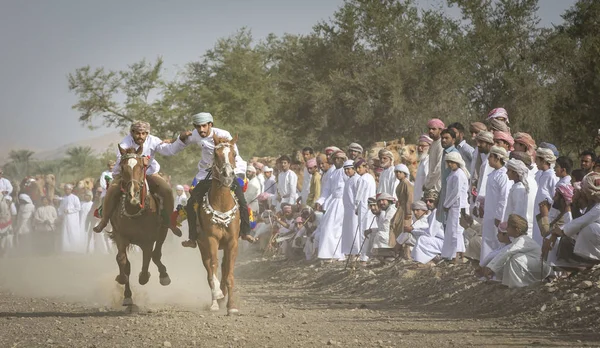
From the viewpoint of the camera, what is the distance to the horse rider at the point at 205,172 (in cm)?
1424

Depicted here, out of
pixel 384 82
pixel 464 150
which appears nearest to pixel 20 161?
pixel 384 82

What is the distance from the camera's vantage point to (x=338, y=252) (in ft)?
72.4

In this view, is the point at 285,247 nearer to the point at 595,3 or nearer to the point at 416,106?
the point at 595,3

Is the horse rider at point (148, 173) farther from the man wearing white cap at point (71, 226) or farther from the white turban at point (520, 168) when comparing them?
the man wearing white cap at point (71, 226)

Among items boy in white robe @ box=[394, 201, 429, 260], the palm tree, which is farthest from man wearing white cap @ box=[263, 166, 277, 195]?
the palm tree

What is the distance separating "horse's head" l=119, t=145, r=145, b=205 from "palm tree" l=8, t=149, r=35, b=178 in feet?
215

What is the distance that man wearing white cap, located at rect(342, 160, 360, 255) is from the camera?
2158cm

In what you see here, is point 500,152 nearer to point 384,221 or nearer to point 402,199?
point 402,199

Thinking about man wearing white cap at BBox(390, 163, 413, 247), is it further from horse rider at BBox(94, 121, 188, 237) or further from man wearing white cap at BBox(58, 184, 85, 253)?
man wearing white cap at BBox(58, 184, 85, 253)

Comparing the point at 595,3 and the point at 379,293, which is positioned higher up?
the point at 595,3

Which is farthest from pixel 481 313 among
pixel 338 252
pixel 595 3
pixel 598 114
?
pixel 595 3

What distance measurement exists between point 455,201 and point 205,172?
430 centimetres

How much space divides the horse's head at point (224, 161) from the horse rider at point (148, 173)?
3.82ft

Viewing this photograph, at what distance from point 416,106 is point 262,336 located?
29.9 meters
